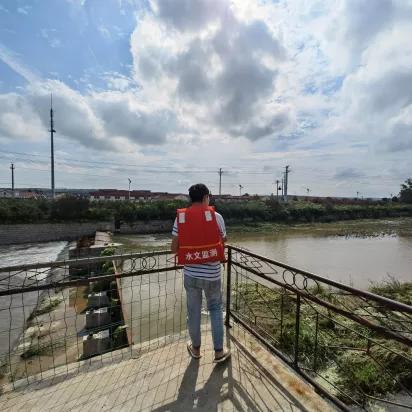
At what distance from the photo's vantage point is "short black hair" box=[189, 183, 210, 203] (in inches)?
88.1

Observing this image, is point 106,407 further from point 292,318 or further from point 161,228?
point 161,228

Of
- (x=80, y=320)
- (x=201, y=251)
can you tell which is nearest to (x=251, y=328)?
(x=201, y=251)

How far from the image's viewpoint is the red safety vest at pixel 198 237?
2.18 metres

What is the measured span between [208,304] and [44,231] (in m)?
21.0

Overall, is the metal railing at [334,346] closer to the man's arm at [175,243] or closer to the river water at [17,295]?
the man's arm at [175,243]

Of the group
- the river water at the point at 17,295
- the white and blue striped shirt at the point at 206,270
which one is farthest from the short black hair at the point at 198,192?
the river water at the point at 17,295

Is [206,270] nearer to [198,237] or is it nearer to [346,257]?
[198,237]

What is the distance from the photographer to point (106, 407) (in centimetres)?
198

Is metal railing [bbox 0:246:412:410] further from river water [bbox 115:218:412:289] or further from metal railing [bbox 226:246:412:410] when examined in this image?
river water [bbox 115:218:412:289]

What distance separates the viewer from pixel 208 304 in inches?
93.4

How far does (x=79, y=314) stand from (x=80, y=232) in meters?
16.2

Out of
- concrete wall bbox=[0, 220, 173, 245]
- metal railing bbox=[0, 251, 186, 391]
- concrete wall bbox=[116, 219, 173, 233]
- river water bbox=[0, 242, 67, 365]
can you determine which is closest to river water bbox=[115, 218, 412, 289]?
river water bbox=[0, 242, 67, 365]

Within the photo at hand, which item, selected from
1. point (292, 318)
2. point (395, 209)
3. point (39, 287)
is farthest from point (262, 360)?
point (395, 209)

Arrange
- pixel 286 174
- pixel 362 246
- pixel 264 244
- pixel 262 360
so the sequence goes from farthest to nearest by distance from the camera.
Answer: pixel 286 174, pixel 264 244, pixel 362 246, pixel 262 360
